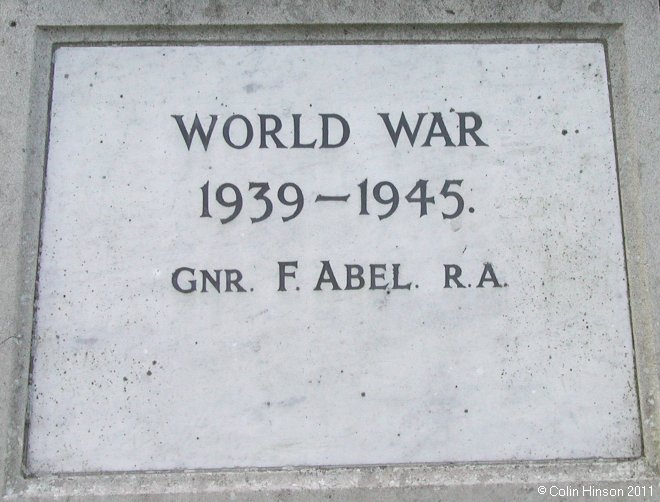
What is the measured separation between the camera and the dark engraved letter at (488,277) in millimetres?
2303

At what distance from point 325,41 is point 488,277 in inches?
42.9

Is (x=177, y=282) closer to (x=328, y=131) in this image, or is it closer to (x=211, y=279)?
(x=211, y=279)

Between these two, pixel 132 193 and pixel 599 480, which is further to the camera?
pixel 132 193

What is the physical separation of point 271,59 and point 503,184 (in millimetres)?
999

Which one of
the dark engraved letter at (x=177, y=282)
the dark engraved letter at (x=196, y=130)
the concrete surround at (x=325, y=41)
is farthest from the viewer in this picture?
the dark engraved letter at (x=196, y=130)

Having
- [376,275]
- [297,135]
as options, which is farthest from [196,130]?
[376,275]

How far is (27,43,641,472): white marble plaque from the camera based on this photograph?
2.20 metres

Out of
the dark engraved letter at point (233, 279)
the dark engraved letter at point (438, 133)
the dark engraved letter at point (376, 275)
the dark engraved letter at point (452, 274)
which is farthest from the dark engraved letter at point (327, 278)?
the dark engraved letter at point (438, 133)

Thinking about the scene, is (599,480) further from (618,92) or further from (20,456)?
(20,456)

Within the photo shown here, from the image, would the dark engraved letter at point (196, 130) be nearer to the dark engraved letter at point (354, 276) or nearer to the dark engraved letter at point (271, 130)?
the dark engraved letter at point (271, 130)

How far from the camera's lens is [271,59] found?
2.47 meters

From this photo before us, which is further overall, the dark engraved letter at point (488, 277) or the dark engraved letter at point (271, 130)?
the dark engraved letter at point (271, 130)

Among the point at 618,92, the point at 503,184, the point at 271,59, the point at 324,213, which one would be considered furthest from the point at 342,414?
the point at 618,92

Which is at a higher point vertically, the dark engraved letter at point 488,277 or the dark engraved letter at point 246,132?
the dark engraved letter at point 246,132
